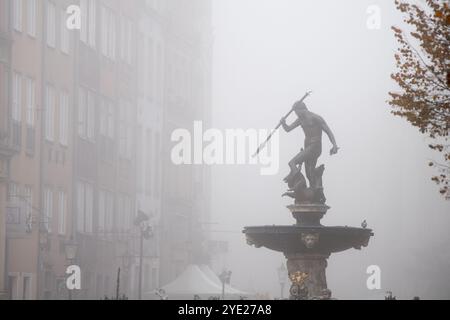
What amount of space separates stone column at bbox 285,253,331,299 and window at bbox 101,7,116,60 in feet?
145

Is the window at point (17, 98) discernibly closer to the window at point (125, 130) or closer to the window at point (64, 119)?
the window at point (64, 119)

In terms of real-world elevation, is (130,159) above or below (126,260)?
above

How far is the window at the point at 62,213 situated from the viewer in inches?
2606

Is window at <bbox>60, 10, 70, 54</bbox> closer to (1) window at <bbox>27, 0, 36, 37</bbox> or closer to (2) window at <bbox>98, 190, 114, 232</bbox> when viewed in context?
(1) window at <bbox>27, 0, 36, 37</bbox>

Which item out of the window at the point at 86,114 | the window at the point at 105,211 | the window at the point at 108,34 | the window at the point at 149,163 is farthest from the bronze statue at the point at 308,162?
the window at the point at 149,163

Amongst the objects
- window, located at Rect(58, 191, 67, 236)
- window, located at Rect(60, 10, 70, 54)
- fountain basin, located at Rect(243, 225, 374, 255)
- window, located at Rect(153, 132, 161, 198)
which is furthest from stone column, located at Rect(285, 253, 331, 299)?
window, located at Rect(153, 132, 161, 198)

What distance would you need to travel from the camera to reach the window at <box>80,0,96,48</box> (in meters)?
69.9

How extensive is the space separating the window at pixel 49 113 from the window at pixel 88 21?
5225 mm

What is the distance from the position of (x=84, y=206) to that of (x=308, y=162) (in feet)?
129

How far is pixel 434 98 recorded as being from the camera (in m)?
28.5

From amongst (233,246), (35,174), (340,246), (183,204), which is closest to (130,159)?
(183,204)

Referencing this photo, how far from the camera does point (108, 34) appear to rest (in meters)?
76.0

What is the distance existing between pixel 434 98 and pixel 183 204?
62.8 metres

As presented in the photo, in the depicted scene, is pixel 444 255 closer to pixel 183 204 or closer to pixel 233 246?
pixel 233 246
